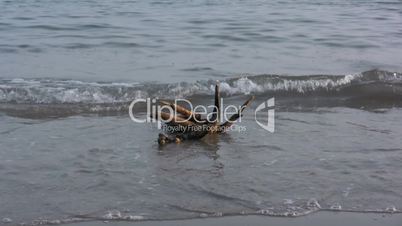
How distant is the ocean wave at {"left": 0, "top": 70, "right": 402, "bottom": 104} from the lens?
7895 millimetres

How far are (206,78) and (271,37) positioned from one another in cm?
377

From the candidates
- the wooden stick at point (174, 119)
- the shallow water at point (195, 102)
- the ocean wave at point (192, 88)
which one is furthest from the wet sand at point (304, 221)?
the ocean wave at point (192, 88)

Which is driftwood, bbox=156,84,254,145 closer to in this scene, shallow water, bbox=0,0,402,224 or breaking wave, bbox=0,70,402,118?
shallow water, bbox=0,0,402,224

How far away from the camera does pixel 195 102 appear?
315 inches

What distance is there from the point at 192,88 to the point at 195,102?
392 millimetres

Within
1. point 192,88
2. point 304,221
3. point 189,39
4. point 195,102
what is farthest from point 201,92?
point 304,221

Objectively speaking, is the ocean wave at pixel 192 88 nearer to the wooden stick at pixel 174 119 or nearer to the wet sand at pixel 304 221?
the wooden stick at pixel 174 119

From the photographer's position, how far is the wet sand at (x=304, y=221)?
416 cm

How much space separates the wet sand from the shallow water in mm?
80

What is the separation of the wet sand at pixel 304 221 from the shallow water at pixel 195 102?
3.1 inches

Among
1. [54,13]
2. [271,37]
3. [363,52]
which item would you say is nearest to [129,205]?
[363,52]

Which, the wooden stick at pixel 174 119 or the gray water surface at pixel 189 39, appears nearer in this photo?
the wooden stick at pixel 174 119

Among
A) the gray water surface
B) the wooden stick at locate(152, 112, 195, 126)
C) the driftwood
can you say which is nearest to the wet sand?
the driftwood

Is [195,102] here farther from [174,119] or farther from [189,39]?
[189,39]
